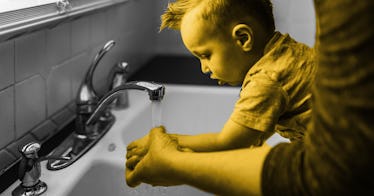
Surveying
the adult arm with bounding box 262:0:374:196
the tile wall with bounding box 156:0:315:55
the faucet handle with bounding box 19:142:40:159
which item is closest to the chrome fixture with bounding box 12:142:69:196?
the faucet handle with bounding box 19:142:40:159

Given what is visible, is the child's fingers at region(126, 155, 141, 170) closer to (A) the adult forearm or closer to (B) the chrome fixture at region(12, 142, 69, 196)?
(A) the adult forearm

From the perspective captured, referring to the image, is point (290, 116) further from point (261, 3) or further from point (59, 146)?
point (59, 146)

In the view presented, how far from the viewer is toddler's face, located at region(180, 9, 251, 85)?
19.5 inches

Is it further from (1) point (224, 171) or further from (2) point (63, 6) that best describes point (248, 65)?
(2) point (63, 6)

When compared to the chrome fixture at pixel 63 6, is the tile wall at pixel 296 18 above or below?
below

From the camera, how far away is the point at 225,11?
1.62 feet

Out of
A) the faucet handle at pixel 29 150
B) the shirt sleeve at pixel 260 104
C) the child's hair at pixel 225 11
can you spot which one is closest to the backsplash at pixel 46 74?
the faucet handle at pixel 29 150

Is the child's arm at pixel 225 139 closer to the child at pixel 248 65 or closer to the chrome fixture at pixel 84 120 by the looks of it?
the child at pixel 248 65

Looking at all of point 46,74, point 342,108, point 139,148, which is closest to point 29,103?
point 46,74

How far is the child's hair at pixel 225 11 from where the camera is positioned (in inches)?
19.4

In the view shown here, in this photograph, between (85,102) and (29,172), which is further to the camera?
(85,102)

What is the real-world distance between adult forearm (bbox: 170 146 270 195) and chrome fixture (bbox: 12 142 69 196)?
0.42 meters

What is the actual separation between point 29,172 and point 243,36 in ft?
1.51

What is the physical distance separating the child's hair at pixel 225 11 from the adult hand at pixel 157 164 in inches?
5.7
